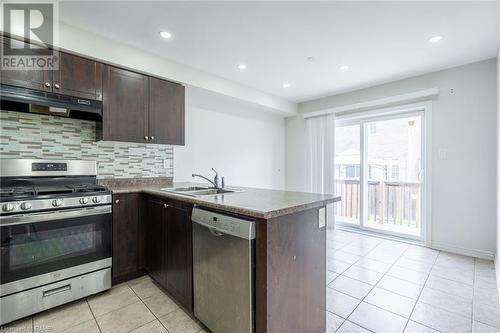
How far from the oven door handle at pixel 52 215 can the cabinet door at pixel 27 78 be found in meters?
1.11

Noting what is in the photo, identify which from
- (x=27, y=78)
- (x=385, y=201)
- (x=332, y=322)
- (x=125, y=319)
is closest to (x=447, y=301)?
(x=332, y=322)

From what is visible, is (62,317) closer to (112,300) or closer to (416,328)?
(112,300)

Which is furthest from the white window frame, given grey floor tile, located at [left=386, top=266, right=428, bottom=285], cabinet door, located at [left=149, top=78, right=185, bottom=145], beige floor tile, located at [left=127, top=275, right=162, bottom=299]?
beige floor tile, located at [left=127, top=275, right=162, bottom=299]

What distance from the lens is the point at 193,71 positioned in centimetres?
312

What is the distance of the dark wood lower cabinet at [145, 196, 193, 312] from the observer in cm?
181

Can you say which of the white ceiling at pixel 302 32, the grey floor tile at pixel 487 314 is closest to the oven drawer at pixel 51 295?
the white ceiling at pixel 302 32

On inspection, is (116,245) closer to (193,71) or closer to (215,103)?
(193,71)

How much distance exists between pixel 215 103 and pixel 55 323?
127 inches

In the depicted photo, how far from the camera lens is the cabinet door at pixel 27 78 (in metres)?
1.90

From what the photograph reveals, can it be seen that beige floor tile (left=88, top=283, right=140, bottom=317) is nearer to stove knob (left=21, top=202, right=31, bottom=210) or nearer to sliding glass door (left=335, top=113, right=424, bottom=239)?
stove knob (left=21, top=202, right=31, bottom=210)

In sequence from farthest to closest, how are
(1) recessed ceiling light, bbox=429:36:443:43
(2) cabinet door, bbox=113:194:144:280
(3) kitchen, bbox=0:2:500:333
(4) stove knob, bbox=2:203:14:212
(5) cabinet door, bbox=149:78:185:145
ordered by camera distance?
(5) cabinet door, bbox=149:78:185:145 → (1) recessed ceiling light, bbox=429:36:443:43 → (2) cabinet door, bbox=113:194:144:280 → (4) stove knob, bbox=2:203:14:212 → (3) kitchen, bbox=0:2:500:333

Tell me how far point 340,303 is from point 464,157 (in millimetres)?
2663

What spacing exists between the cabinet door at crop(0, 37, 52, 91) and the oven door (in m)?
1.12

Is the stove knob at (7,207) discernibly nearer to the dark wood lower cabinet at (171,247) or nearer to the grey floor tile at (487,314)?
the dark wood lower cabinet at (171,247)
